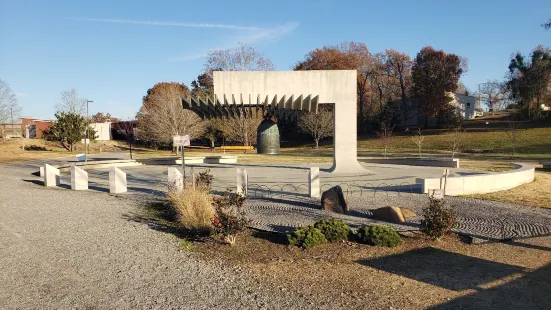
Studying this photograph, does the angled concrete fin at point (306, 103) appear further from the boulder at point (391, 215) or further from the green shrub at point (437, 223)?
the green shrub at point (437, 223)

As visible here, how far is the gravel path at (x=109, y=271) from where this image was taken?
564 cm

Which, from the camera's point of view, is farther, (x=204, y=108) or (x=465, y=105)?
(x=465, y=105)

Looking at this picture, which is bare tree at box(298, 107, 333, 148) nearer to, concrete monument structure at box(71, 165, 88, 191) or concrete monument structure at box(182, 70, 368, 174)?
concrete monument structure at box(182, 70, 368, 174)

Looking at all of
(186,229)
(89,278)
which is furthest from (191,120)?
(89,278)

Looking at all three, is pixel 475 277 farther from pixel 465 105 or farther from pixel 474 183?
pixel 465 105

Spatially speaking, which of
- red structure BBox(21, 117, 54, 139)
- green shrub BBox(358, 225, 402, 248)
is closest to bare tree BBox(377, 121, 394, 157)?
green shrub BBox(358, 225, 402, 248)

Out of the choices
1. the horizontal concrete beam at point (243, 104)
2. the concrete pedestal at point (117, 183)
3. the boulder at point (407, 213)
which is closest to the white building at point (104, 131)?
the horizontal concrete beam at point (243, 104)

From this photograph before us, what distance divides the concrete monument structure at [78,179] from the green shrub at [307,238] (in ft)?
35.5

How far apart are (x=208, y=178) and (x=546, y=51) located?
60.8 m

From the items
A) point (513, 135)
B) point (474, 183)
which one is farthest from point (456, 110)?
point (474, 183)

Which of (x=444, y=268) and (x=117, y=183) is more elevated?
(x=117, y=183)

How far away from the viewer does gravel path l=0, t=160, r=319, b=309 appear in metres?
5.64

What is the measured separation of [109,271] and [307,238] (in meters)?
3.45

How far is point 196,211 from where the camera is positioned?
9.62 meters
